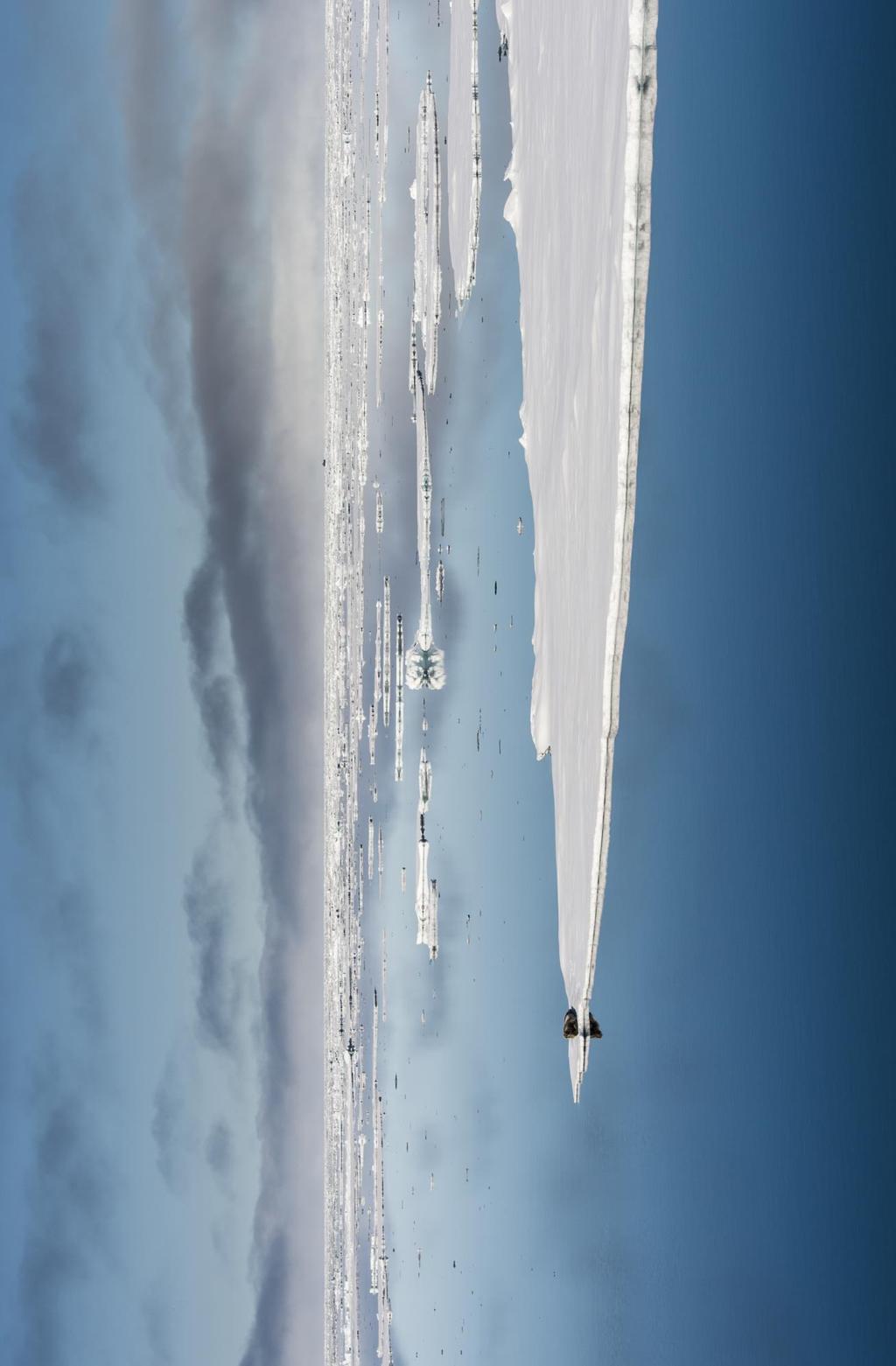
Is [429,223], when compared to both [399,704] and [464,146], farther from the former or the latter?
[399,704]

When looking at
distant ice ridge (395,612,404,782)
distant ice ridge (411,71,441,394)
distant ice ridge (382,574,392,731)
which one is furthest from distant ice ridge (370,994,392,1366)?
distant ice ridge (411,71,441,394)

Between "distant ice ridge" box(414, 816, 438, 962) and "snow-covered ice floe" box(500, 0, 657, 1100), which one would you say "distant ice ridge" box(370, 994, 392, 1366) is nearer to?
"distant ice ridge" box(414, 816, 438, 962)

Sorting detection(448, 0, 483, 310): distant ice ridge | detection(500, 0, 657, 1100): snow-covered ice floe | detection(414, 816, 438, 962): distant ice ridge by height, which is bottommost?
detection(414, 816, 438, 962): distant ice ridge

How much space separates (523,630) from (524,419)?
2.78 metres

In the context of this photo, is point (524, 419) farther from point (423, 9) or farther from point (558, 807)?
point (423, 9)

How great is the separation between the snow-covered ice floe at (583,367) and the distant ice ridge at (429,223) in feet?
13.1

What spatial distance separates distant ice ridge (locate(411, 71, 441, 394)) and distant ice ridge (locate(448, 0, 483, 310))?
497 millimetres

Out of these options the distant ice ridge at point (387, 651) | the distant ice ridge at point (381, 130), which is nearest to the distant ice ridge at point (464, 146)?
the distant ice ridge at point (381, 130)

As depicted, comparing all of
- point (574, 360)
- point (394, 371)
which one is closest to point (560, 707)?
point (574, 360)

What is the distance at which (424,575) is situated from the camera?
32.8 feet

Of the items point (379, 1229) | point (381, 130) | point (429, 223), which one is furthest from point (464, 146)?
point (379, 1229)

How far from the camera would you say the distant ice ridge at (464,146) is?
744 centimetres

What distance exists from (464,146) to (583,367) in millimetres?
5725

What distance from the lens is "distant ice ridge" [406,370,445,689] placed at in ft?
30.3
